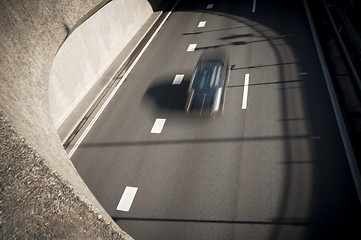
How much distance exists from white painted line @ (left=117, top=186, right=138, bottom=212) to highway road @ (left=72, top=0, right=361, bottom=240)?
0.21ft

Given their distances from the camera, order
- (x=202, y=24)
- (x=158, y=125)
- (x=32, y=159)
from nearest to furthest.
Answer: (x=32, y=159) < (x=158, y=125) < (x=202, y=24)

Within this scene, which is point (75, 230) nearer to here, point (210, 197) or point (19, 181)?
point (19, 181)

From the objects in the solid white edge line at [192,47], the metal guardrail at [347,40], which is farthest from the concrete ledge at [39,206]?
the solid white edge line at [192,47]

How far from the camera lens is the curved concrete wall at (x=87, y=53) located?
9.92m

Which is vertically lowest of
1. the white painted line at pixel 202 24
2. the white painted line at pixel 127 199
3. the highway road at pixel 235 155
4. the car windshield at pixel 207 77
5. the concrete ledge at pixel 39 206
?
the white painted line at pixel 127 199

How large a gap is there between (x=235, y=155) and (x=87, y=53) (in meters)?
8.59

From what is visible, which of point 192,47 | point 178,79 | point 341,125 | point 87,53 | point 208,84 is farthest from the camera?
point 192,47

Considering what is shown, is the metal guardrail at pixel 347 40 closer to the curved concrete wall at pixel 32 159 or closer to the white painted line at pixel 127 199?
the white painted line at pixel 127 199

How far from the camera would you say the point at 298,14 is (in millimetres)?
13586

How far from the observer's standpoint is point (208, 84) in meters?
10.5

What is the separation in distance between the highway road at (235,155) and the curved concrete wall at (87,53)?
173cm

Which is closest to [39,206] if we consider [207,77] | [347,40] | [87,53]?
[207,77]

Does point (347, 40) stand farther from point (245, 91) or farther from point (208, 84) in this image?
point (208, 84)

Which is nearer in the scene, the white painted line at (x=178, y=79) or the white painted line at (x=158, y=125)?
the white painted line at (x=158, y=125)
